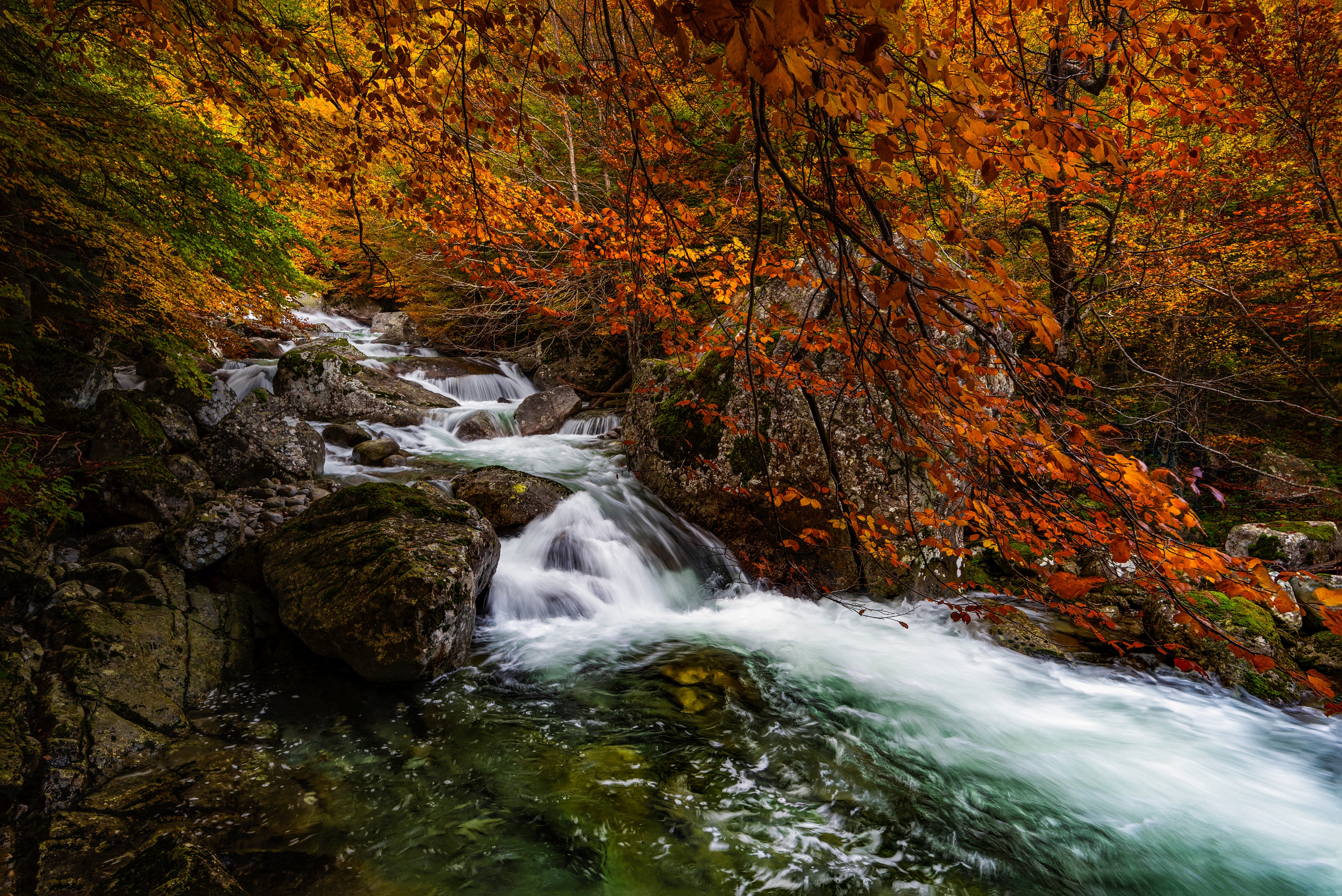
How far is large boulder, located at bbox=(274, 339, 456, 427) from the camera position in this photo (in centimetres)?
1027

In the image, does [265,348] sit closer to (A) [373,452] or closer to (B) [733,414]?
(A) [373,452]

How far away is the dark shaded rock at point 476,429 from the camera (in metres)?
10.5

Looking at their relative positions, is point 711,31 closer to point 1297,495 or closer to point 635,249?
point 635,249

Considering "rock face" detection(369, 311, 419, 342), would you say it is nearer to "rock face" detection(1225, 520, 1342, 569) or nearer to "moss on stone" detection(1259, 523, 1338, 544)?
"rock face" detection(1225, 520, 1342, 569)

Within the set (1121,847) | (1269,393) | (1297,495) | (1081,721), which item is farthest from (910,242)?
(1269,393)

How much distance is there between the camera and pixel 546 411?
458 inches

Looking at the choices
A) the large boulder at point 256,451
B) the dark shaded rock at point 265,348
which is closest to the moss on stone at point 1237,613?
the large boulder at point 256,451

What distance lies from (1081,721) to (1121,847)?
1454mm

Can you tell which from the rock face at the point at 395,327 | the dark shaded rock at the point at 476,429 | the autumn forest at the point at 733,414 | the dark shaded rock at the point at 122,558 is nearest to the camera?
the autumn forest at the point at 733,414

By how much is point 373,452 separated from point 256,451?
181 centimetres

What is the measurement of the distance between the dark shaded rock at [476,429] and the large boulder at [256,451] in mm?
3075

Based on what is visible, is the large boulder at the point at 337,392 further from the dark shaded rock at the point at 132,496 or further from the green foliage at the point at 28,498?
the green foliage at the point at 28,498

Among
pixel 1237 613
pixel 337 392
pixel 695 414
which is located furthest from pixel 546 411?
pixel 1237 613

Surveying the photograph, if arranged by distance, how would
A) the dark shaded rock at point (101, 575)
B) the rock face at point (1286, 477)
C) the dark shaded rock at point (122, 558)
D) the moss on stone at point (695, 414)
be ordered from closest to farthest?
the dark shaded rock at point (101, 575) < the dark shaded rock at point (122, 558) < the moss on stone at point (695, 414) < the rock face at point (1286, 477)
